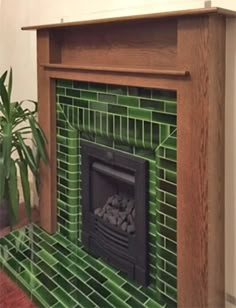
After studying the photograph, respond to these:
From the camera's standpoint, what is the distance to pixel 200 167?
4.67 feet

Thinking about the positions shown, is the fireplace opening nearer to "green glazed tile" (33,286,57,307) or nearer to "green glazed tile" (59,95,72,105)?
"green glazed tile" (59,95,72,105)

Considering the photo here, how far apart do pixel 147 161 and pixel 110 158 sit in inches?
9.8

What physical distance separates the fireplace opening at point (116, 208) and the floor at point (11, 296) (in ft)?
1.45

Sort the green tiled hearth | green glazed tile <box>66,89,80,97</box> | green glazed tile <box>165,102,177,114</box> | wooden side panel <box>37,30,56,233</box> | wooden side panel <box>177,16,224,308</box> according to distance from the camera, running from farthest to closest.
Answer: wooden side panel <box>37,30,56,233</box>, green glazed tile <box>66,89,80,97</box>, the green tiled hearth, green glazed tile <box>165,102,177,114</box>, wooden side panel <box>177,16,224,308</box>

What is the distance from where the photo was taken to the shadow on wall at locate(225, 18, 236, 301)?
142 cm

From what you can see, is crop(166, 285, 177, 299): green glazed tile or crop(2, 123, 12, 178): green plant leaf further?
crop(2, 123, 12, 178): green plant leaf

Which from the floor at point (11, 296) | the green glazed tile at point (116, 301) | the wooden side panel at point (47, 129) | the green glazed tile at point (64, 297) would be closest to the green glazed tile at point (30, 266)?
the floor at point (11, 296)

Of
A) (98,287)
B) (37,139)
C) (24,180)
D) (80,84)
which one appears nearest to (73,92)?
(80,84)

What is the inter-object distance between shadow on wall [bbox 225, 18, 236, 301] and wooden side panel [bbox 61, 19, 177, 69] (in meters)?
0.22

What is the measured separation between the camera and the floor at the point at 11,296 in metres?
1.73

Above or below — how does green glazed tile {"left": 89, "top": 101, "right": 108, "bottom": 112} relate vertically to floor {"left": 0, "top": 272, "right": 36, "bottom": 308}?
above

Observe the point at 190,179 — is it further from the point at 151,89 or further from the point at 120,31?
the point at 120,31

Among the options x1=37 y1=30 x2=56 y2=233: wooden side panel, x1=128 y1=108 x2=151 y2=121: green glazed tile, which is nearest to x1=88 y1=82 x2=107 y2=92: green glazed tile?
x1=128 y1=108 x2=151 y2=121: green glazed tile

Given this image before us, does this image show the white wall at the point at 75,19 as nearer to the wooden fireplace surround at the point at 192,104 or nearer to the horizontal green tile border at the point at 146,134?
the wooden fireplace surround at the point at 192,104
